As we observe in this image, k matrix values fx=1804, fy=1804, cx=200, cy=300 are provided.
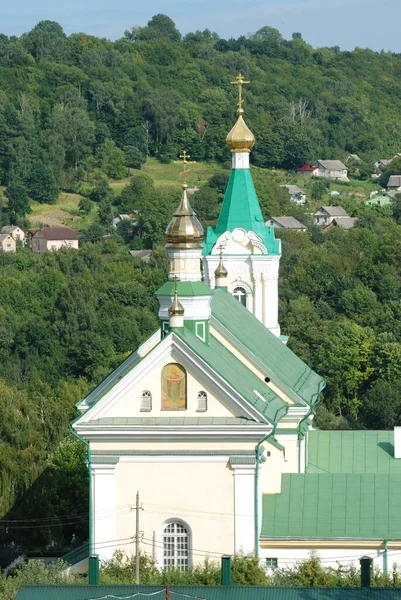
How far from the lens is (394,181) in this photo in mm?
123938

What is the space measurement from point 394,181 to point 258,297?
281ft

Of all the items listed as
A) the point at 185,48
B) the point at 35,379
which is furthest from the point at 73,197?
the point at 185,48

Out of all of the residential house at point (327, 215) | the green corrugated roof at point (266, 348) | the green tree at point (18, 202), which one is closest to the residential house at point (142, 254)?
the green tree at point (18, 202)

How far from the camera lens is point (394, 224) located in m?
98.8

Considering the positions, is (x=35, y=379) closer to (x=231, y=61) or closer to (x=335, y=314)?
(x=335, y=314)

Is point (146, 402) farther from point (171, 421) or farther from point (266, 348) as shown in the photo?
point (266, 348)

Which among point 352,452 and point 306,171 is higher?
point 306,171

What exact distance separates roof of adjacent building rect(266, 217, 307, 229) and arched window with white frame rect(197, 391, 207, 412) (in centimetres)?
7159

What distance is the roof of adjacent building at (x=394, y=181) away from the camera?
124 meters

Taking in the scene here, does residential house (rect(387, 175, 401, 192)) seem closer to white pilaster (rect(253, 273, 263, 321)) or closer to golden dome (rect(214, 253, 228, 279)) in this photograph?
white pilaster (rect(253, 273, 263, 321))

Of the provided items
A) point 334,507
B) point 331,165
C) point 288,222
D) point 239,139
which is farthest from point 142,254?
point 334,507

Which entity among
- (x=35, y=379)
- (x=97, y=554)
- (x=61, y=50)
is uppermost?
(x=61, y=50)

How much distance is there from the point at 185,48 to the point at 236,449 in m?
134

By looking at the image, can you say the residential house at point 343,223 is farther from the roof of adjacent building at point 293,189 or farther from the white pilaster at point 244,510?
the white pilaster at point 244,510
